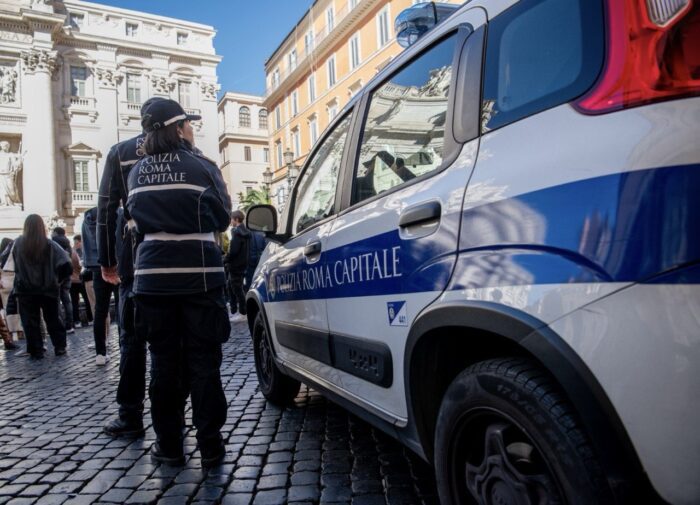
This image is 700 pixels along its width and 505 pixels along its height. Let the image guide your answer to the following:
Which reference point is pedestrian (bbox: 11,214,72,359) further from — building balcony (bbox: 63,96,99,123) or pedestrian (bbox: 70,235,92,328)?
building balcony (bbox: 63,96,99,123)

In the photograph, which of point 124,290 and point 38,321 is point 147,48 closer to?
point 38,321

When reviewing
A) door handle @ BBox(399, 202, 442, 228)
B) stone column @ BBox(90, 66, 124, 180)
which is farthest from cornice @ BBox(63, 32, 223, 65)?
door handle @ BBox(399, 202, 442, 228)

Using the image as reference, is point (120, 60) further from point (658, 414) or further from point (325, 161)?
point (658, 414)

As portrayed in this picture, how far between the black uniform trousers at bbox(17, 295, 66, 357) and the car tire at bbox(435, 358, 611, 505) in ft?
21.4

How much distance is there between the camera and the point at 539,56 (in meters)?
1.44

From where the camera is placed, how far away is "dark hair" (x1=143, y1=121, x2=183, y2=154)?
278cm

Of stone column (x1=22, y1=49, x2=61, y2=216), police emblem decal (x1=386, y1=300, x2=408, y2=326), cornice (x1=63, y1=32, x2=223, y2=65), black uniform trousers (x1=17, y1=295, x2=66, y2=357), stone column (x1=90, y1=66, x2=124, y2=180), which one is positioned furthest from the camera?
cornice (x1=63, y1=32, x2=223, y2=65)

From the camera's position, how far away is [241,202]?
46656mm

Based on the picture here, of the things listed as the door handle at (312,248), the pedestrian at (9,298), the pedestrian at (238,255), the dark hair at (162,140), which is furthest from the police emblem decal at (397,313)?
the pedestrian at (9,298)

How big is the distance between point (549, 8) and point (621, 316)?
34.1 inches

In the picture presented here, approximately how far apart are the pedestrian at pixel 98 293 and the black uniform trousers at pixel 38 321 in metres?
0.76

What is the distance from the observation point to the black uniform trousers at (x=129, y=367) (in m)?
3.29

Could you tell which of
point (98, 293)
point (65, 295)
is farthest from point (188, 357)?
point (65, 295)

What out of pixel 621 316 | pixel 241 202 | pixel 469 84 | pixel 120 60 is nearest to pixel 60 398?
pixel 469 84
